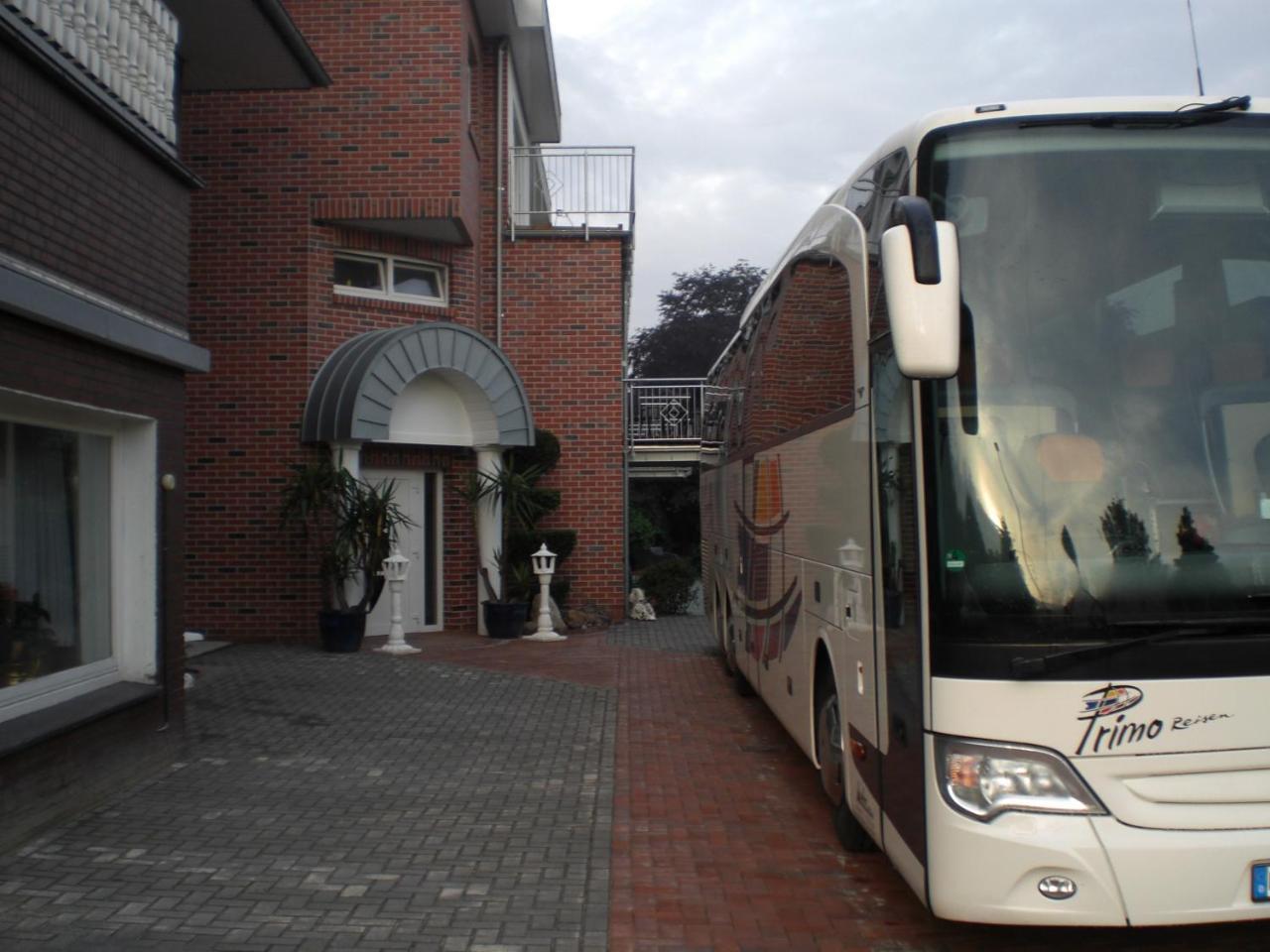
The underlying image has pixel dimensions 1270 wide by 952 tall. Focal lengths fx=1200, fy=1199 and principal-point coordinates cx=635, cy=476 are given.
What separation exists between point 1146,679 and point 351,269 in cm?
1262

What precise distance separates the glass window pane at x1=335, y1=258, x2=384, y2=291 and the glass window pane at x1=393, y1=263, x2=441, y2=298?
0.75 ft

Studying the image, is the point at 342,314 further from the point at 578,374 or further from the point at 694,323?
the point at 694,323

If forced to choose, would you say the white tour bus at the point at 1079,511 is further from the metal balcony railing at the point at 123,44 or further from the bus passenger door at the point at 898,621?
the metal balcony railing at the point at 123,44

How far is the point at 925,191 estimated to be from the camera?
4406mm

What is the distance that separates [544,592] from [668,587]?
13.5ft

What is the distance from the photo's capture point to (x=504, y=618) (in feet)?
49.8

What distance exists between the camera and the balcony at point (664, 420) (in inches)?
778

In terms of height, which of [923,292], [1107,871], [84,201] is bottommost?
[1107,871]

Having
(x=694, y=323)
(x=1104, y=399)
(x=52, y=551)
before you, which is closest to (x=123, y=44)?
(x=52, y=551)

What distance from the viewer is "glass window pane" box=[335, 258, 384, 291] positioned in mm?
14914

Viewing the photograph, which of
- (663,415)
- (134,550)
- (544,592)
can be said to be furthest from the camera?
(663,415)

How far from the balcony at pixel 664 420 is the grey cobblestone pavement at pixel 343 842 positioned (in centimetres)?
976

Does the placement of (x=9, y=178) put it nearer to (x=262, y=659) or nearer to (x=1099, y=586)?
(x=1099, y=586)

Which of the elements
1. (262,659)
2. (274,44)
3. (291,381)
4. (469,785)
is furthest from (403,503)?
(469,785)
